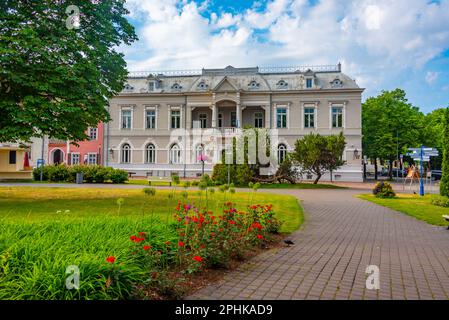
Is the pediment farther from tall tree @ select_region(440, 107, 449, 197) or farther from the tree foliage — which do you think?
tall tree @ select_region(440, 107, 449, 197)

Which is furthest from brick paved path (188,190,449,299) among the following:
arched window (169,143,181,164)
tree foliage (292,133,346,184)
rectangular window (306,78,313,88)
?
arched window (169,143,181,164)

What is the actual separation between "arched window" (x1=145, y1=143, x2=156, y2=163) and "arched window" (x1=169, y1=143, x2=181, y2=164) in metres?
2.39

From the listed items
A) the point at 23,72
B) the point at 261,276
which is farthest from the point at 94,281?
the point at 23,72

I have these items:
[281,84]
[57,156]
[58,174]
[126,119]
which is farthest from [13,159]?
[281,84]

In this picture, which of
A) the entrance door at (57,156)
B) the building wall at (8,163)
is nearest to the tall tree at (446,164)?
the building wall at (8,163)

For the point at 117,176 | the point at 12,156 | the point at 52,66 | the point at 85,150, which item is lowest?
the point at 117,176

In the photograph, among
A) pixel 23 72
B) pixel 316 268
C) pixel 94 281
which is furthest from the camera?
pixel 23 72

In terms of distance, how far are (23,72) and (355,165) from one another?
120 ft

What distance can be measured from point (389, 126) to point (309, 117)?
12.8 meters

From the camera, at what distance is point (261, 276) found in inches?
220

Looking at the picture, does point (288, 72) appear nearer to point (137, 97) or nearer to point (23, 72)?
point (137, 97)

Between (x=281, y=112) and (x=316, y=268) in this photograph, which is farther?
(x=281, y=112)

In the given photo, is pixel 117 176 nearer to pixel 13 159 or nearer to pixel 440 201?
pixel 13 159

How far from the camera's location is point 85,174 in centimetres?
3400
